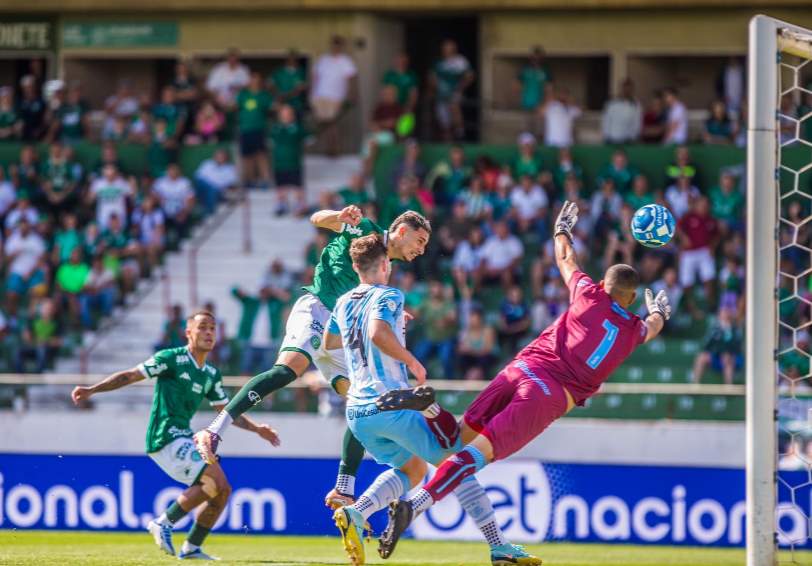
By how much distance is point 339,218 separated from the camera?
11.1 metres

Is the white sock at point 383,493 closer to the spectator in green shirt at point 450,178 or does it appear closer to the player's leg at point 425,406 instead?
the player's leg at point 425,406

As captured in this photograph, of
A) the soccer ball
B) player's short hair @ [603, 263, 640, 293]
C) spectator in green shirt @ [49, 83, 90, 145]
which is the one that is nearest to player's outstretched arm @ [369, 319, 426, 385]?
player's short hair @ [603, 263, 640, 293]

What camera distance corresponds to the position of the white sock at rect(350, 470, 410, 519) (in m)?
9.95

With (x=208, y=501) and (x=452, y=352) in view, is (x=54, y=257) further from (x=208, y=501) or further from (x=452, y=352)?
(x=208, y=501)

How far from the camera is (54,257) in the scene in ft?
76.7

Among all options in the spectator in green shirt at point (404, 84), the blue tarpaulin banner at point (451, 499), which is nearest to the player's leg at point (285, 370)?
the blue tarpaulin banner at point (451, 499)

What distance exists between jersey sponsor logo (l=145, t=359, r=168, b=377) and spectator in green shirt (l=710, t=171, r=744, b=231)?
36.4 ft

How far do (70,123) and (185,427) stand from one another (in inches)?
567

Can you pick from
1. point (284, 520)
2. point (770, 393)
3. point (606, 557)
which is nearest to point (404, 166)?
point (284, 520)

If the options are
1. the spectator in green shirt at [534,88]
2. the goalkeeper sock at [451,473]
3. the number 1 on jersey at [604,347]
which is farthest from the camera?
the spectator in green shirt at [534,88]

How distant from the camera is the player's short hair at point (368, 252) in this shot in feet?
33.1

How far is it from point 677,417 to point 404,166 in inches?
260

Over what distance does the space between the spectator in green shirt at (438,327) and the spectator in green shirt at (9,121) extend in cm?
900

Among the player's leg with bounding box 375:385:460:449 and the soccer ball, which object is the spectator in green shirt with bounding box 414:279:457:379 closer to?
the soccer ball
